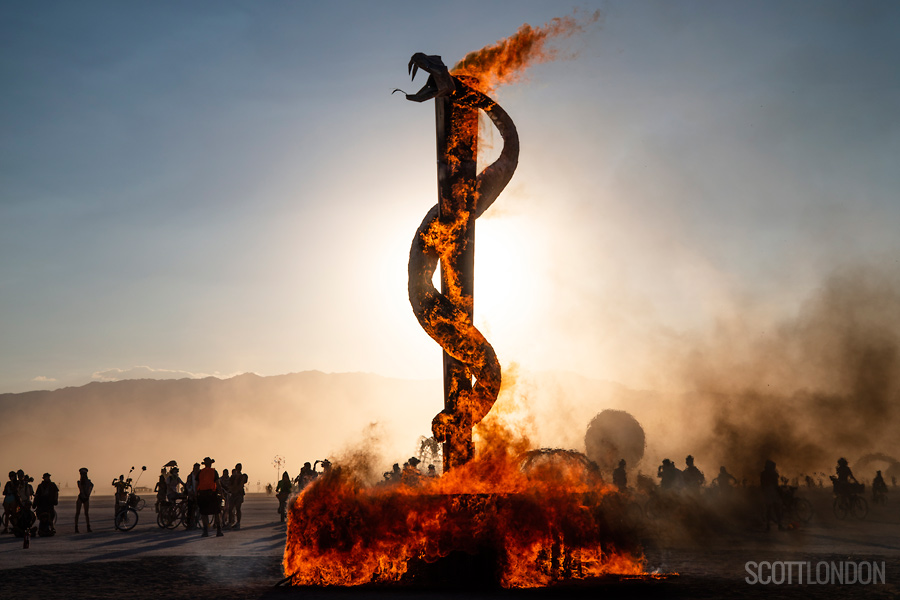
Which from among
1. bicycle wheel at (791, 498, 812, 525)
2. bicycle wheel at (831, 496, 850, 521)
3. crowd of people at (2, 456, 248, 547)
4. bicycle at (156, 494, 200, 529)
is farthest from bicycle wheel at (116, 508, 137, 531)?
bicycle wheel at (831, 496, 850, 521)

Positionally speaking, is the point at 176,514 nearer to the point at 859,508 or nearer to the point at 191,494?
the point at 191,494

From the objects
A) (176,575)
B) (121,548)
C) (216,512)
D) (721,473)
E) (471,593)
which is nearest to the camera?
(471,593)

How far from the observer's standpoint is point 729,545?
14.6 meters

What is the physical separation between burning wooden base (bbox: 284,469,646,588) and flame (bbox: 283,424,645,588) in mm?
13

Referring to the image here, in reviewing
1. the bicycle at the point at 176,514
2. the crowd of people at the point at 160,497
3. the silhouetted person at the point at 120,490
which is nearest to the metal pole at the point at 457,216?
the crowd of people at the point at 160,497

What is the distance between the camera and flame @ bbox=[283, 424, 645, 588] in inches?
363

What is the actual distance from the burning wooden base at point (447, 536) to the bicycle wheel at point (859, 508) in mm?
15920

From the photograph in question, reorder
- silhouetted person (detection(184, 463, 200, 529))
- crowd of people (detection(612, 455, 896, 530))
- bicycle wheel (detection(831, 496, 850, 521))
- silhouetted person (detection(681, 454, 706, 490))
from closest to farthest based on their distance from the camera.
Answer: crowd of people (detection(612, 455, 896, 530)) < silhouetted person (detection(184, 463, 200, 529)) < silhouetted person (detection(681, 454, 706, 490)) < bicycle wheel (detection(831, 496, 850, 521))

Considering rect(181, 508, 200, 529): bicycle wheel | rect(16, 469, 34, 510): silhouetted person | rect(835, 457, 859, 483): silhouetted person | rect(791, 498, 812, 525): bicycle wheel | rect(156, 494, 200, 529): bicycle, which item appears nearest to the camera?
rect(791, 498, 812, 525): bicycle wheel

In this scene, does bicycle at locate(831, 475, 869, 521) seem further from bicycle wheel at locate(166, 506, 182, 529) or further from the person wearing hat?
bicycle wheel at locate(166, 506, 182, 529)

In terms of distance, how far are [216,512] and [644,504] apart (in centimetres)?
1146

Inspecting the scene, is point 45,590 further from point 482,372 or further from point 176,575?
point 482,372

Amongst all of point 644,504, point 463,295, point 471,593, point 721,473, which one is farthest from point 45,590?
point 721,473

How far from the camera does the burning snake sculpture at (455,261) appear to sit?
11000mm
